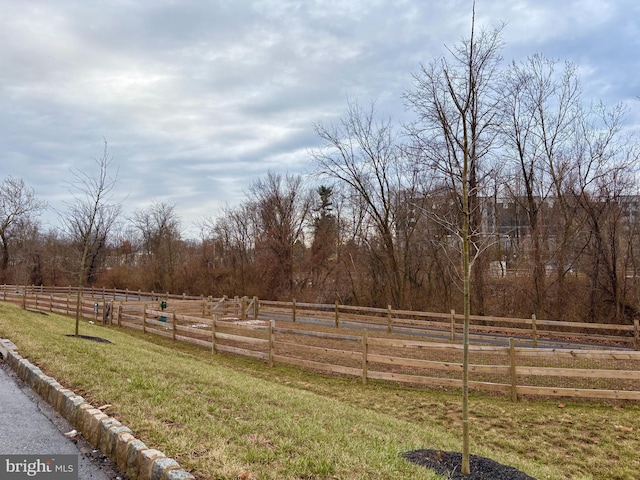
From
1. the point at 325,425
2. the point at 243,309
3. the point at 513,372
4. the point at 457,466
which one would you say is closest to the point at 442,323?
the point at 513,372

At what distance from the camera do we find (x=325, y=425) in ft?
15.5

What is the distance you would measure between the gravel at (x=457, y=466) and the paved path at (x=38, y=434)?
2630 mm

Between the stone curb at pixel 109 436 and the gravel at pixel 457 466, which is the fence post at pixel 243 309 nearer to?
the stone curb at pixel 109 436

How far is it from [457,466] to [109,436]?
10.6ft

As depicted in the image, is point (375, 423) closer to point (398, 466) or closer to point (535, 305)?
point (398, 466)

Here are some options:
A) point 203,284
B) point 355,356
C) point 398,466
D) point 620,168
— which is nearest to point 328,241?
point 203,284

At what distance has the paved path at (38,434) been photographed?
11.3ft

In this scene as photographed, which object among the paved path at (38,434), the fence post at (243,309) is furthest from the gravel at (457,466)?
the fence post at (243,309)

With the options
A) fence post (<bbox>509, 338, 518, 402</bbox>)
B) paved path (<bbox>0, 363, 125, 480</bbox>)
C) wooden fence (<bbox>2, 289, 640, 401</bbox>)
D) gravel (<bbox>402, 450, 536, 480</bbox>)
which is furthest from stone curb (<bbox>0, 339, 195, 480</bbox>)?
fence post (<bbox>509, 338, 518, 402</bbox>)

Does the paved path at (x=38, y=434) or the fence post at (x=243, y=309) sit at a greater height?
the paved path at (x=38, y=434)

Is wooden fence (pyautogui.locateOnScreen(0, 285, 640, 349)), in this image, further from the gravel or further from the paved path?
the paved path

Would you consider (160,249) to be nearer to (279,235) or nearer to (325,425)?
(279,235)

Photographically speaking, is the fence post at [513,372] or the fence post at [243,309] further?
the fence post at [243,309]

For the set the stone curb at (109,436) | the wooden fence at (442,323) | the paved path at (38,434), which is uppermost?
the stone curb at (109,436)
